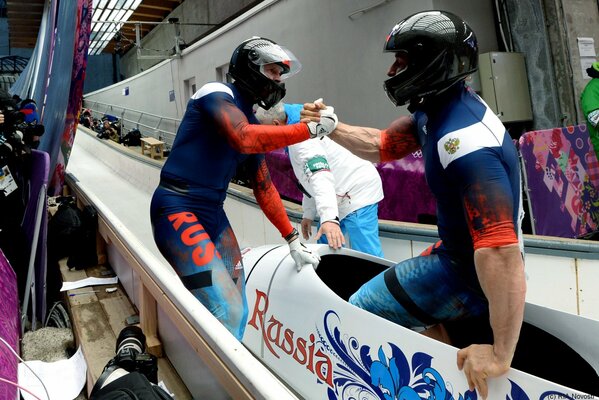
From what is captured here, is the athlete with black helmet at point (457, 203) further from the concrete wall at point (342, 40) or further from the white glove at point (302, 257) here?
the concrete wall at point (342, 40)

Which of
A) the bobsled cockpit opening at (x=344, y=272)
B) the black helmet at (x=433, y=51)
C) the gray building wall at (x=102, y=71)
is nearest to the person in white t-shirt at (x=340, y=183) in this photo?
the bobsled cockpit opening at (x=344, y=272)

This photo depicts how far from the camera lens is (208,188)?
1.83 meters

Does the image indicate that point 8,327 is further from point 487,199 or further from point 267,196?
point 487,199

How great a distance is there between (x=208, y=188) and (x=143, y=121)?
1316 centimetres

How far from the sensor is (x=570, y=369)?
1.20 meters

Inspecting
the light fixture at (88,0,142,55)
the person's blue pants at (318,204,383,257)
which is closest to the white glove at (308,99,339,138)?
the person's blue pants at (318,204,383,257)

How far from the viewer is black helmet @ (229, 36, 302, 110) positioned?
1.74 meters

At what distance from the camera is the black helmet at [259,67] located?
1.74 metres

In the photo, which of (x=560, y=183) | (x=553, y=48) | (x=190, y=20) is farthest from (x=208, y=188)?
(x=190, y=20)

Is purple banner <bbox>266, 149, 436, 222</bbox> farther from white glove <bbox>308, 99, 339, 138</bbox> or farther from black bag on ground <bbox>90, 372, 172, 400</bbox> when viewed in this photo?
black bag on ground <bbox>90, 372, 172, 400</bbox>

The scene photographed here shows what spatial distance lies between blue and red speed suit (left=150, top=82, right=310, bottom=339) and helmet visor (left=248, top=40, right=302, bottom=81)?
0.14 m

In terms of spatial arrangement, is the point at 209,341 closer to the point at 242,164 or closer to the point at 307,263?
the point at 307,263

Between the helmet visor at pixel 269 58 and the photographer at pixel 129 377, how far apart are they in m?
1.03

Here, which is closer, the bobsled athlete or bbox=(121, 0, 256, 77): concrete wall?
the bobsled athlete
